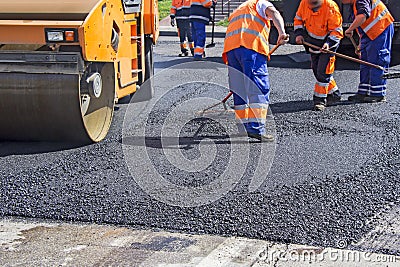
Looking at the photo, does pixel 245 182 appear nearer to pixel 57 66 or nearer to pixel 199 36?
pixel 57 66

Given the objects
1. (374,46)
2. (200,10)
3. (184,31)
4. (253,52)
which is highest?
(253,52)

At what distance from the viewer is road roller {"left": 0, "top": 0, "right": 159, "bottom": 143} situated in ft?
16.9

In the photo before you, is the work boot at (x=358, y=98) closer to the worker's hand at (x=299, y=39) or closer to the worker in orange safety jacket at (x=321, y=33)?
the worker in orange safety jacket at (x=321, y=33)

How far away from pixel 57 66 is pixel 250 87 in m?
1.85

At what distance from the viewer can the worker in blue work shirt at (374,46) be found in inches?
302

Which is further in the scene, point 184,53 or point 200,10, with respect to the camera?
point 184,53

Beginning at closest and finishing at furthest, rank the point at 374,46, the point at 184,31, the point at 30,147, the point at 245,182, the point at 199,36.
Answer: the point at 245,182
the point at 30,147
the point at 374,46
the point at 199,36
the point at 184,31

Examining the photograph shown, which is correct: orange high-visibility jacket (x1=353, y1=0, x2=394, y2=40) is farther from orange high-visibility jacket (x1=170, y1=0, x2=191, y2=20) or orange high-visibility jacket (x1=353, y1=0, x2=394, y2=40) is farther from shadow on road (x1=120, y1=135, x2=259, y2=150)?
orange high-visibility jacket (x1=170, y1=0, x2=191, y2=20)

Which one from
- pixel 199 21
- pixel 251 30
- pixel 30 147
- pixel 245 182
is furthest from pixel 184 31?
pixel 245 182

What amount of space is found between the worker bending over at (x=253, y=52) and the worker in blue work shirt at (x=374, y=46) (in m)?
1.92

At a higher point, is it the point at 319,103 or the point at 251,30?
the point at 251,30

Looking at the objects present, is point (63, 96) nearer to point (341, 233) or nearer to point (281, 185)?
point (281, 185)

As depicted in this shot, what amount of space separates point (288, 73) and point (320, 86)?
2.73 m

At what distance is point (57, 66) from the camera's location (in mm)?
5230
